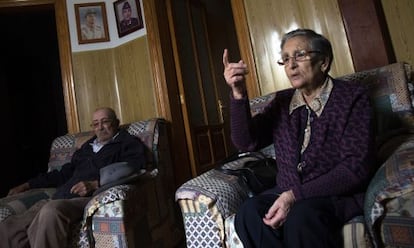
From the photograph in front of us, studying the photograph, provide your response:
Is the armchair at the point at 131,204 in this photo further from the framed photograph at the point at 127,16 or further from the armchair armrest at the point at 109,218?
the framed photograph at the point at 127,16

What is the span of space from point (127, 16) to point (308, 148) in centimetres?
225

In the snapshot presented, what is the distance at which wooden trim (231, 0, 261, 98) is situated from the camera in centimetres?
226

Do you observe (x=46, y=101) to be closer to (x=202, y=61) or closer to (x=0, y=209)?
(x=202, y=61)

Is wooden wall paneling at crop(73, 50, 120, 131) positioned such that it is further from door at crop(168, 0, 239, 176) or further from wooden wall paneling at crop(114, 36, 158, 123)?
door at crop(168, 0, 239, 176)

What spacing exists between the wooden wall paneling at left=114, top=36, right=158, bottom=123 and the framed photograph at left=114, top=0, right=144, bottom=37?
0.12 metres

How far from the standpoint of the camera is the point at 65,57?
263 cm

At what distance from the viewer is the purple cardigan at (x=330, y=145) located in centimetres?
90

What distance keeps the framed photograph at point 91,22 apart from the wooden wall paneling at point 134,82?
220 mm

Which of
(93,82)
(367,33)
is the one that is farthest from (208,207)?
(93,82)

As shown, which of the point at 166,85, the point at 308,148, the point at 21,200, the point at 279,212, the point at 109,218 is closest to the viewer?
the point at 279,212

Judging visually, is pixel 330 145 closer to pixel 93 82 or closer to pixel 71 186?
pixel 71 186

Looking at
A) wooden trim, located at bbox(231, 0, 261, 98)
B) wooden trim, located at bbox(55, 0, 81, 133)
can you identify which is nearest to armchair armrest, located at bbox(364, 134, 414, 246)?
wooden trim, located at bbox(231, 0, 261, 98)

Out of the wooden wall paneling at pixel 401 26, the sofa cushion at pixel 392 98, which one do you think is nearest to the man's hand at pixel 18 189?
the sofa cushion at pixel 392 98

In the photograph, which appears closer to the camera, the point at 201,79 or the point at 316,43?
the point at 316,43
